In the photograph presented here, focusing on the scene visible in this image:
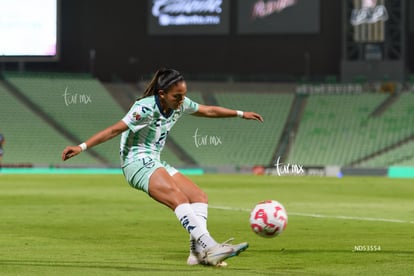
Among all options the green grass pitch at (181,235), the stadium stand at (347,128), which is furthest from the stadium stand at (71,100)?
the green grass pitch at (181,235)

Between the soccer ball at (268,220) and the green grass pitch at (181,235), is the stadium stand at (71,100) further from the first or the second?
the soccer ball at (268,220)

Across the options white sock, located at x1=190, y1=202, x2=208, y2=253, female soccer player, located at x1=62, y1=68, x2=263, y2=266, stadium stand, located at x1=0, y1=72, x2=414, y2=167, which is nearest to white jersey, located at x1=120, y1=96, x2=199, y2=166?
female soccer player, located at x1=62, y1=68, x2=263, y2=266

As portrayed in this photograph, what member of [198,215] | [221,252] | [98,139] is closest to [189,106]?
[198,215]

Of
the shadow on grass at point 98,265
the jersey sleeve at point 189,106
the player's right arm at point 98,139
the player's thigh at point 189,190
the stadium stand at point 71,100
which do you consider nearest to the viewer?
the player's right arm at point 98,139

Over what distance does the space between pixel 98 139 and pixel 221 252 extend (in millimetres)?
2035

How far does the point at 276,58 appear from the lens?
68.4 meters

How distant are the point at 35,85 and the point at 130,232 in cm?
5439

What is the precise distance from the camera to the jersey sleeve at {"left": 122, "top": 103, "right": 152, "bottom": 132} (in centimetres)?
1241

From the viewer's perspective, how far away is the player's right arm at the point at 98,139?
11492 mm

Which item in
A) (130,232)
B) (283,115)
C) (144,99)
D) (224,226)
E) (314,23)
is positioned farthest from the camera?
(283,115)

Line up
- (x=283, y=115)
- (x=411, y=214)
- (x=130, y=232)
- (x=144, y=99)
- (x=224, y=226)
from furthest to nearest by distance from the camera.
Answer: (x=283, y=115) → (x=411, y=214) → (x=224, y=226) → (x=130, y=232) → (x=144, y=99)

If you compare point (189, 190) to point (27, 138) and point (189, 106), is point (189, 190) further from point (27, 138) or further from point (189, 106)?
point (27, 138)

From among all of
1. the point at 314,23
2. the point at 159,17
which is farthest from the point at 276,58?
the point at 159,17

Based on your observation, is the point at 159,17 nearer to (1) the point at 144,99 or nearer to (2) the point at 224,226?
(2) the point at 224,226
